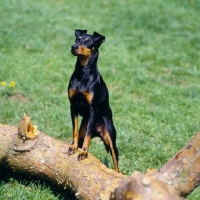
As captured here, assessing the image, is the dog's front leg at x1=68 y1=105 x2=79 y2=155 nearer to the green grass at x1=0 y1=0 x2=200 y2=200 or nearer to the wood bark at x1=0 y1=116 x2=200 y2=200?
the wood bark at x1=0 y1=116 x2=200 y2=200

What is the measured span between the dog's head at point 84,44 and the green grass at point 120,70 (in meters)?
1.20

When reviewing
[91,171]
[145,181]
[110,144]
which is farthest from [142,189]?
[110,144]

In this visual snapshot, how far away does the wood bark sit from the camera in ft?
8.47

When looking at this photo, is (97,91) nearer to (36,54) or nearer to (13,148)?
(13,148)

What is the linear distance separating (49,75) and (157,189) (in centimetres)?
458

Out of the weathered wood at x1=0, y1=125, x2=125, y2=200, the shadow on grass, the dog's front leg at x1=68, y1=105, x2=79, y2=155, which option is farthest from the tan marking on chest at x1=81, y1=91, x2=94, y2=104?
the shadow on grass

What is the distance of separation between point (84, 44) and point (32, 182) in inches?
51.4

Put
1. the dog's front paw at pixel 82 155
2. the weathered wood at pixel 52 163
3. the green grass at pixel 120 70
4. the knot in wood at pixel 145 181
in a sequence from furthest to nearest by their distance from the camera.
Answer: the green grass at pixel 120 70 < the dog's front paw at pixel 82 155 < the weathered wood at pixel 52 163 < the knot in wood at pixel 145 181

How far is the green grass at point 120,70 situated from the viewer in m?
5.03

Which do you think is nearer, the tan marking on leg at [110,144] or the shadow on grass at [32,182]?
the shadow on grass at [32,182]

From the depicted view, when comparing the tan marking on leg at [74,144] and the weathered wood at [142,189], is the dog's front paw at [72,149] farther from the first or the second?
the weathered wood at [142,189]

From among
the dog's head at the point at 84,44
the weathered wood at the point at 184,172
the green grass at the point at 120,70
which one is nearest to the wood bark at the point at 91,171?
the weathered wood at the point at 184,172

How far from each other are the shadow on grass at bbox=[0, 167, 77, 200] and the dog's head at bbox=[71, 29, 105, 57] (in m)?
1.17

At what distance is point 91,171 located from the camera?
3496 millimetres
